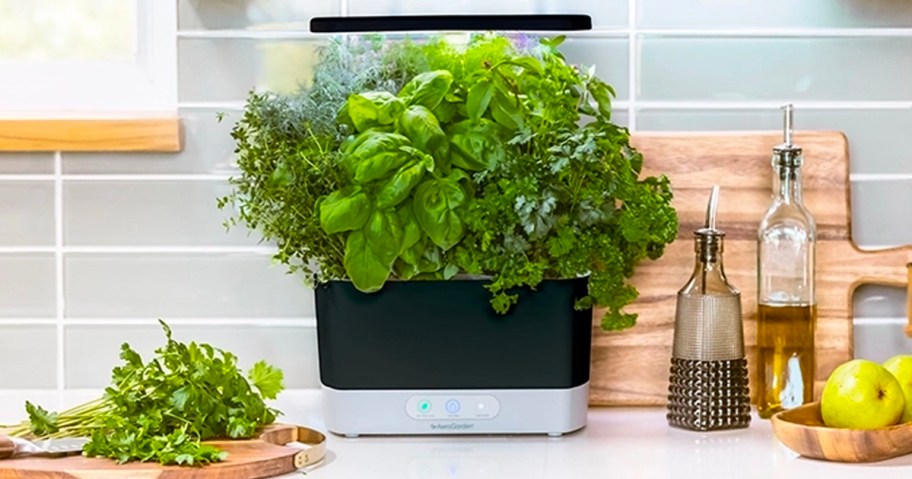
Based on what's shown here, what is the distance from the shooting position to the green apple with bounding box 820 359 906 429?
4.31 feet

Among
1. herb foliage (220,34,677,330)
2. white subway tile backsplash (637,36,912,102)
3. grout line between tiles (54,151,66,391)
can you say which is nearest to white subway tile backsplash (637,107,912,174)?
white subway tile backsplash (637,36,912,102)

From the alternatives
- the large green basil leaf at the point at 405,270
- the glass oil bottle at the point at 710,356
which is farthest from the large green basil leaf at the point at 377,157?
the glass oil bottle at the point at 710,356

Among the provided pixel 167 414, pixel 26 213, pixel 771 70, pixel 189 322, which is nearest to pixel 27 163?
pixel 26 213

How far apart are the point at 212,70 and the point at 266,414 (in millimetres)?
511

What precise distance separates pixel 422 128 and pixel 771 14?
21.9 inches

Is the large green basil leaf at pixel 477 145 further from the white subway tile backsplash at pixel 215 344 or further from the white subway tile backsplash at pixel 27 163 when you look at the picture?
the white subway tile backsplash at pixel 27 163

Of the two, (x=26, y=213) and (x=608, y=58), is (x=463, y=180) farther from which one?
(x=26, y=213)

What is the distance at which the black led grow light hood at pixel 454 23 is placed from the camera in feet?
4.99

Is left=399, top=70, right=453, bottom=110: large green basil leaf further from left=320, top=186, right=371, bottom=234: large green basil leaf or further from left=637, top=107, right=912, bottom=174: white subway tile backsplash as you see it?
left=637, top=107, right=912, bottom=174: white subway tile backsplash

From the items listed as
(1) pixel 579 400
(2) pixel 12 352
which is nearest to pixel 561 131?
(1) pixel 579 400

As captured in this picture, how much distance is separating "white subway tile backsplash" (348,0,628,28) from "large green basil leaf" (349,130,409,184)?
0.38 m

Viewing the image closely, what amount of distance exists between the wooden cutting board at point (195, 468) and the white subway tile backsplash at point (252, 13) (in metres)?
0.60

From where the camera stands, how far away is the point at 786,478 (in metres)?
1.25

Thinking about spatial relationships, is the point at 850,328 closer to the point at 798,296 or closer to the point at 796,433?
the point at 798,296
